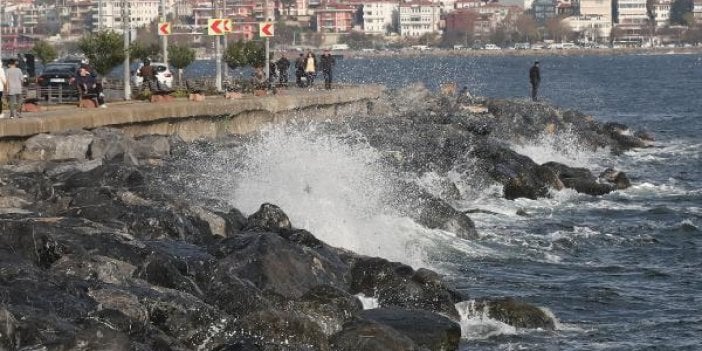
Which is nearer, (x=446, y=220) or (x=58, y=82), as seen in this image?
(x=446, y=220)

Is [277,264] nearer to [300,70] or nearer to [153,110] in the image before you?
[153,110]

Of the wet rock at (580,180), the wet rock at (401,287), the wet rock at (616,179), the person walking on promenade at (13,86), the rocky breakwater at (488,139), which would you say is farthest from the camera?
the wet rock at (616,179)

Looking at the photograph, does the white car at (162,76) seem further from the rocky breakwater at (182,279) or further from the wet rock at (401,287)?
the wet rock at (401,287)

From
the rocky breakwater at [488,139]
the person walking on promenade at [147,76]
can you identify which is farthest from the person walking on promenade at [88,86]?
the rocky breakwater at [488,139]

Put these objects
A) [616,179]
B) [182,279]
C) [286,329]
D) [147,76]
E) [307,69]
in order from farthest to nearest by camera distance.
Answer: [307,69], [147,76], [616,179], [182,279], [286,329]

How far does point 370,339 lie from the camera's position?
14852 mm

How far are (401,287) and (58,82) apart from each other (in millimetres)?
21089

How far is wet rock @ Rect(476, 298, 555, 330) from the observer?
17.9 metres

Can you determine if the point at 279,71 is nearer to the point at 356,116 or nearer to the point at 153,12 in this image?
the point at 356,116

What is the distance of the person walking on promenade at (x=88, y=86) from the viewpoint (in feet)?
110

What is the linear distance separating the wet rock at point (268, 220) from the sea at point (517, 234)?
231cm

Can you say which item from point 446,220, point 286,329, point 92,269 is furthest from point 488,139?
point 286,329

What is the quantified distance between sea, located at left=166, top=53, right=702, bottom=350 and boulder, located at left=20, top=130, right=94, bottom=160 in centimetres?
215

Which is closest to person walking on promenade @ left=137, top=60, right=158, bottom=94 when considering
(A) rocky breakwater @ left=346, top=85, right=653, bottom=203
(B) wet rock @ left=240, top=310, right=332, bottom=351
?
(A) rocky breakwater @ left=346, top=85, right=653, bottom=203
